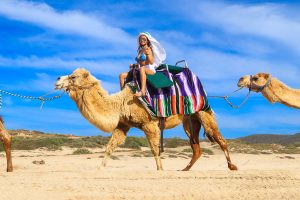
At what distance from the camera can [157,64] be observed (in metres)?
11.3

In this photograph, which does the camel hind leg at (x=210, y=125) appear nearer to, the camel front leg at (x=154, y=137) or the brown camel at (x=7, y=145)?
the camel front leg at (x=154, y=137)

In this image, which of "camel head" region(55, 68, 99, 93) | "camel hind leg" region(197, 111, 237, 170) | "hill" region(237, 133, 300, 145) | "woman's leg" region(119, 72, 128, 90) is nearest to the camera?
"camel head" region(55, 68, 99, 93)

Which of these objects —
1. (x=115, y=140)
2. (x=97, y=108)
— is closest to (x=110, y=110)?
(x=97, y=108)

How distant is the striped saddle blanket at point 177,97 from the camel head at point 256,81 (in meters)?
1.11

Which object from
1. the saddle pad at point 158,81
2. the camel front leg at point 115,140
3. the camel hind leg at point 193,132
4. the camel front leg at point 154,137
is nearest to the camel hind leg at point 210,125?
the camel hind leg at point 193,132

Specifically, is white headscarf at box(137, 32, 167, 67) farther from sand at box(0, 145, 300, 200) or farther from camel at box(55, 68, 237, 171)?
sand at box(0, 145, 300, 200)

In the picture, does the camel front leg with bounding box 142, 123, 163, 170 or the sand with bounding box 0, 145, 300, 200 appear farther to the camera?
the camel front leg with bounding box 142, 123, 163, 170

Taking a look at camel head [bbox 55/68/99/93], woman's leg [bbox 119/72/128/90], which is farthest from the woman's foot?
camel head [bbox 55/68/99/93]

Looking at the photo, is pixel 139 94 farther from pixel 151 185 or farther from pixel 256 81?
pixel 256 81

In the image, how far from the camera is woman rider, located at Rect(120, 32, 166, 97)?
10953 millimetres

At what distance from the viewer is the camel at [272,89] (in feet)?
37.7

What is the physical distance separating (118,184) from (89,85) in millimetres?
2679

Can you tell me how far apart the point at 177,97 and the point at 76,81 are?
2.21 metres

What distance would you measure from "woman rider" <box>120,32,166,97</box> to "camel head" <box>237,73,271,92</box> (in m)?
2.06
